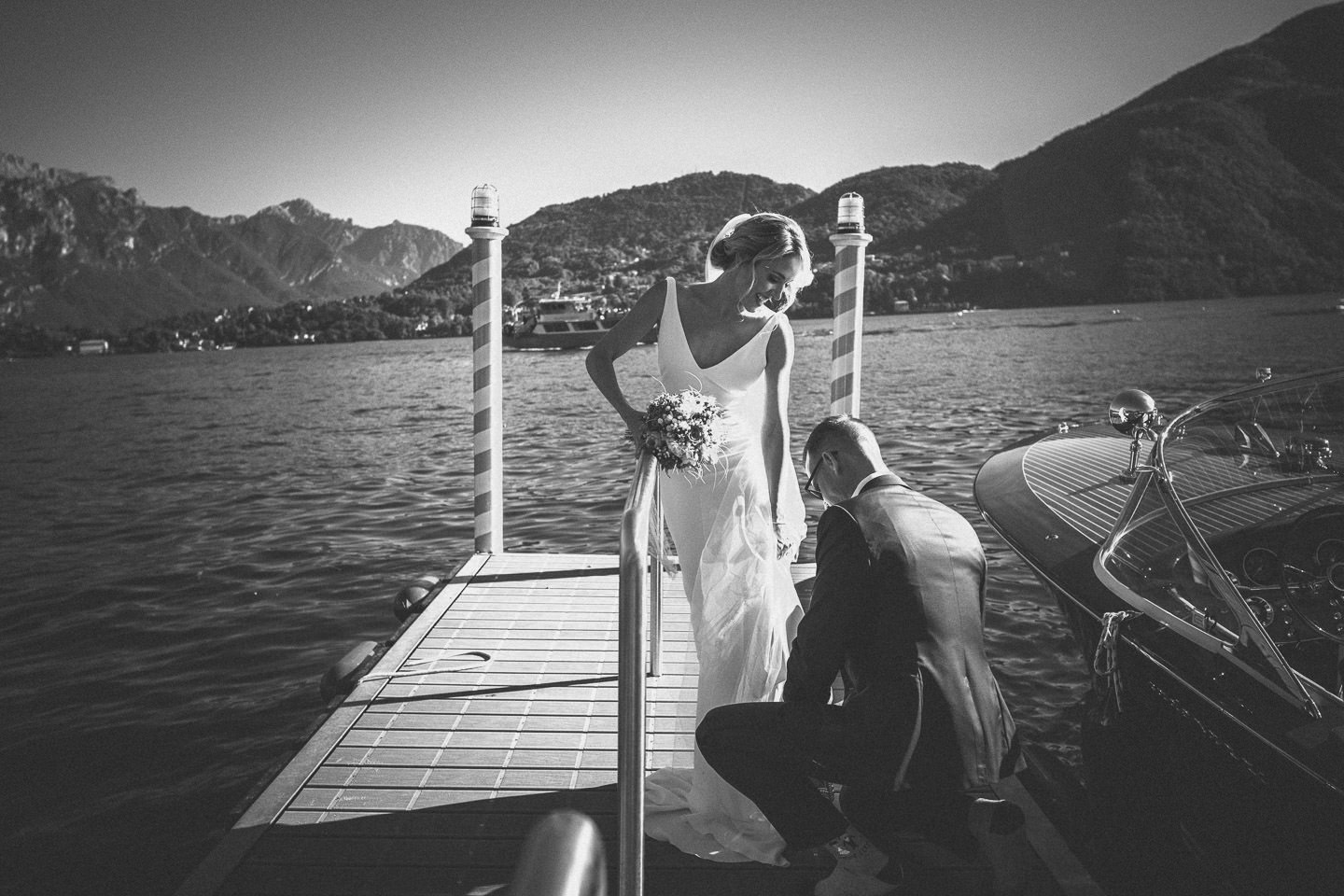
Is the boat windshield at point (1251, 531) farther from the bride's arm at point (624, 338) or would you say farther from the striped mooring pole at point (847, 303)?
the striped mooring pole at point (847, 303)

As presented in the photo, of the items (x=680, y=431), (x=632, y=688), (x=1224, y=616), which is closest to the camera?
(x=632, y=688)

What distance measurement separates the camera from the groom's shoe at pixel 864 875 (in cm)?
255

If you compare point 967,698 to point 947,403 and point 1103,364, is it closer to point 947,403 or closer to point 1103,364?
point 947,403

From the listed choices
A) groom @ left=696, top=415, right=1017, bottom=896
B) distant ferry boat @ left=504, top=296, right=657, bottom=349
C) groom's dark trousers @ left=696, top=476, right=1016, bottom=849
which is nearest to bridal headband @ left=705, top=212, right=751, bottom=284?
groom @ left=696, top=415, right=1017, bottom=896

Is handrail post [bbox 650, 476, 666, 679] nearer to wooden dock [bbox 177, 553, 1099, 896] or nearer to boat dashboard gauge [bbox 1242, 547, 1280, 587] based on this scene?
wooden dock [bbox 177, 553, 1099, 896]

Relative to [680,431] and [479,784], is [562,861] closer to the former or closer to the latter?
[680,431]

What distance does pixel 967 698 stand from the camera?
225cm

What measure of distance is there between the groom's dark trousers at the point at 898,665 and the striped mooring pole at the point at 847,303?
365 cm

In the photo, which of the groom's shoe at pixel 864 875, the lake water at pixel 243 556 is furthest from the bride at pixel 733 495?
the lake water at pixel 243 556

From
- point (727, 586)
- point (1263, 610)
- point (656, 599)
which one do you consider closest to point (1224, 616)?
point (1263, 610)

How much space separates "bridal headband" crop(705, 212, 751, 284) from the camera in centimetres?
327

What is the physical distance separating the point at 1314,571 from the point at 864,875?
1890mm

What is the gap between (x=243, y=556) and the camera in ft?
35.0

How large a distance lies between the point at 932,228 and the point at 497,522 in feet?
451
